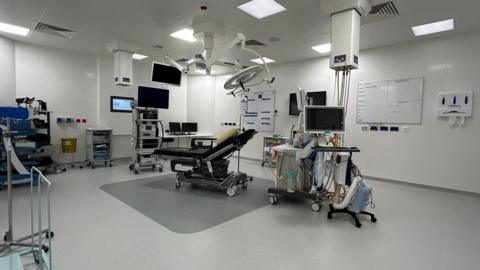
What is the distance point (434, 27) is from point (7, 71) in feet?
27.4

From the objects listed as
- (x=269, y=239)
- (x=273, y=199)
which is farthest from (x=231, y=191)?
(x=269, y=239)

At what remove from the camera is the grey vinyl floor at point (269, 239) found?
2.23 m

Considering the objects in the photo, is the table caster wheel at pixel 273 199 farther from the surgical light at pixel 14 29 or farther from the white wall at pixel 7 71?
the white wall at pixel 7 71

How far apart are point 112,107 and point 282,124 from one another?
4851 millimetres

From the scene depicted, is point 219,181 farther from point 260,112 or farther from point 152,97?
point 260,112

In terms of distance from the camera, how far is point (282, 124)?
23.6ft

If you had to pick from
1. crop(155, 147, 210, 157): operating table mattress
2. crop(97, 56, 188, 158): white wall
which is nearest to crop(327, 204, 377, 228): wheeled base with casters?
crop(155, 147, 210, 157): operating table mattress

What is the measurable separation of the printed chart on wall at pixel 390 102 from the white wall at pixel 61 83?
687 centimetres

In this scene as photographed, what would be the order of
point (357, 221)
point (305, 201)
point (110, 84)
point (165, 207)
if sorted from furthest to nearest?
point (110, 84)
point (305, 201)
point (165, 207)
point (357, 221)

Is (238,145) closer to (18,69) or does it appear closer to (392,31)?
(392,31)

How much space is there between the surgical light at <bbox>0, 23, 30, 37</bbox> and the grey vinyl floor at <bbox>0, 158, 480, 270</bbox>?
10.6ft

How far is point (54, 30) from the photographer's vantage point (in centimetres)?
487

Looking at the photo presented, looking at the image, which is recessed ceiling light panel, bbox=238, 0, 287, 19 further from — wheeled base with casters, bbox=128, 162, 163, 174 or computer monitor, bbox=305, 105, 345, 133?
wheeled base with casters, bbox=128, 162, 163, 174

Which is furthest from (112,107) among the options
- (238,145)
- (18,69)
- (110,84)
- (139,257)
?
(139,257)
